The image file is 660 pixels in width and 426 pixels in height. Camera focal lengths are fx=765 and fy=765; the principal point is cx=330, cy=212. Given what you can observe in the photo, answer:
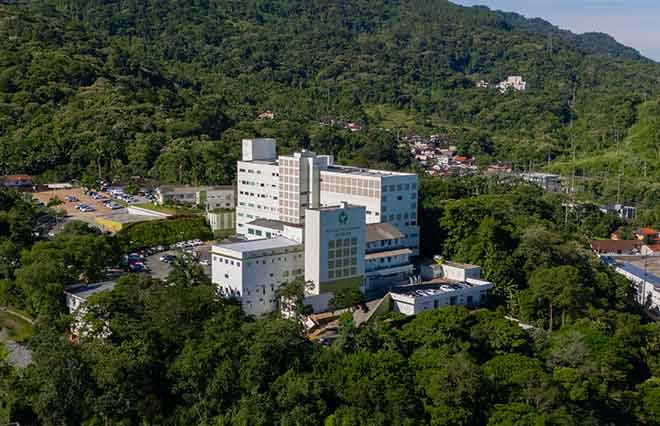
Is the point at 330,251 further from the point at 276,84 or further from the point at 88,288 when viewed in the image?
the point at 276,84

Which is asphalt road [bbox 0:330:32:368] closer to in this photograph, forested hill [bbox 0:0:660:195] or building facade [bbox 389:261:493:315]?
building facade [bbox 389:261:493:315]

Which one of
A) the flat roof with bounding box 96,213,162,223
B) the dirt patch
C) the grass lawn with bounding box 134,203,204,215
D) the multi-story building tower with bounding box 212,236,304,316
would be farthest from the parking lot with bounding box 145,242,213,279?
the dirt patch

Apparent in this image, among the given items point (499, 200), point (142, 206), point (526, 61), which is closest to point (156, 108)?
point (142, 206)

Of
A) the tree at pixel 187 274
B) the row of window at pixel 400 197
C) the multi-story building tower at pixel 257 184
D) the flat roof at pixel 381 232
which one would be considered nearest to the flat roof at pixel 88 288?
the tree at pixel 187 274

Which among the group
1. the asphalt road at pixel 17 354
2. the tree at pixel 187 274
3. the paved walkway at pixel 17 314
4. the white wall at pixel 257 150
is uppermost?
the white wall at pixel 257 150

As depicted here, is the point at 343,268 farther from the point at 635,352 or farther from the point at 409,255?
the point at 635,352

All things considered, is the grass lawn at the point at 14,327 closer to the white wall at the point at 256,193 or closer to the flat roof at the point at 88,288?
the flat roof at the point at 88,288
